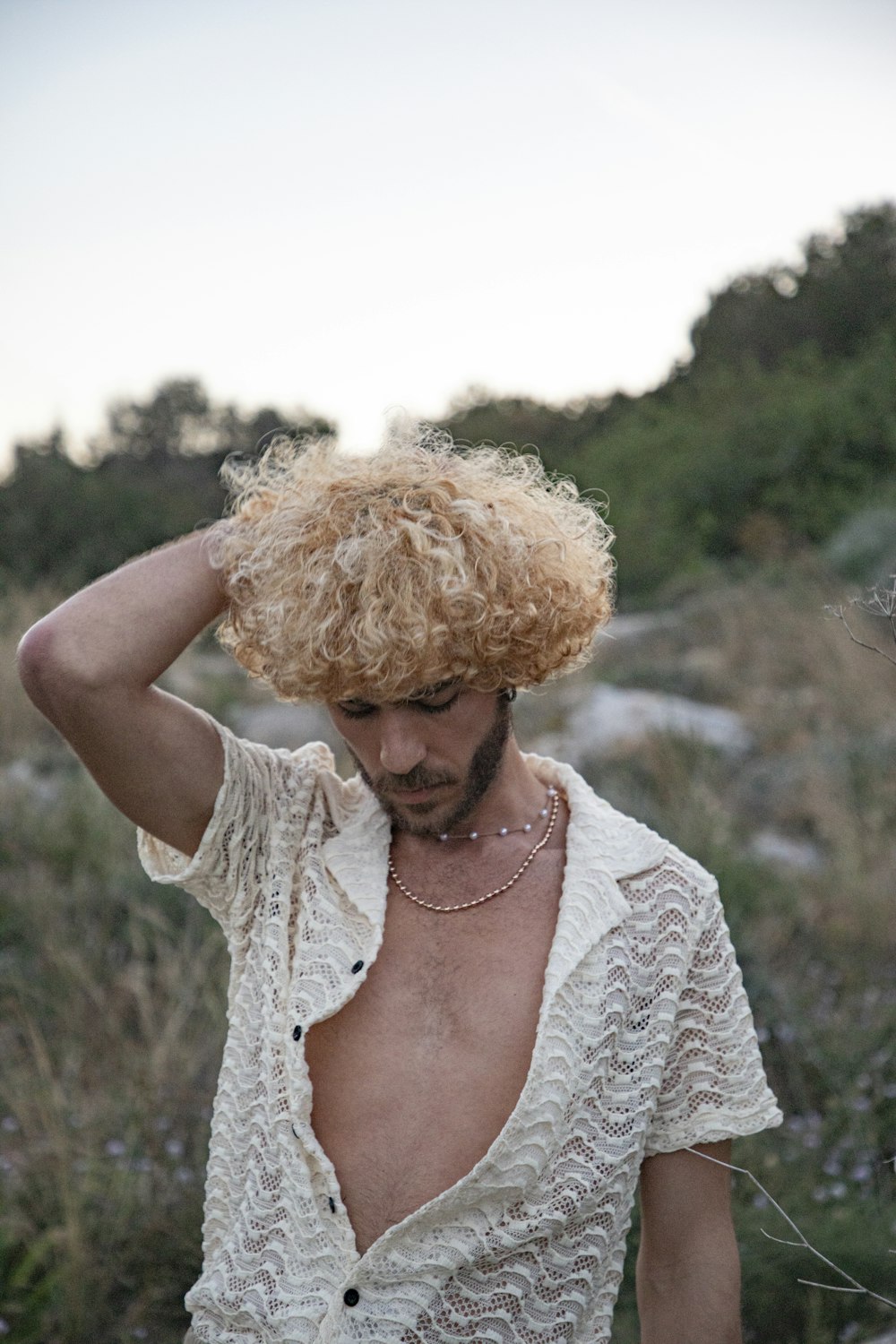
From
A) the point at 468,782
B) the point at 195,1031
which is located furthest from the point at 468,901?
the point at 195,1031

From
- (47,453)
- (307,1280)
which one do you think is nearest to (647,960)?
(307,1280)

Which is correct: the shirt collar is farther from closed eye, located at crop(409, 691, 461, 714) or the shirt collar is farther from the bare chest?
closed eye, located at crop(409, 691, 461, 714)

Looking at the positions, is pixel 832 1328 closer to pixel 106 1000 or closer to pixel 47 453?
pixel 106 1000

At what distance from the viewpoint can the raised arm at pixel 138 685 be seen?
1.80m

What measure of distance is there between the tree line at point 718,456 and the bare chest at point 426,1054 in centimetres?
846

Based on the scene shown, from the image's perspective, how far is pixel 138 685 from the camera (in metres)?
1.84

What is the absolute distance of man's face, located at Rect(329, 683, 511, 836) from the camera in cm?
186

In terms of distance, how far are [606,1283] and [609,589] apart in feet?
3.88

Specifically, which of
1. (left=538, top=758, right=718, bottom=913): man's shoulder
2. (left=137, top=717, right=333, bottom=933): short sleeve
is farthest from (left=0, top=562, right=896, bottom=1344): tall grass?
(left=137, top=717, right=333, bottom=933): short sleeve

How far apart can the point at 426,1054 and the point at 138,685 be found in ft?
2.48

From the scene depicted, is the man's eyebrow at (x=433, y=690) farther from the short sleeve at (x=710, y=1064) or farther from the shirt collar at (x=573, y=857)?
the short sleeve at (x=710, y=1064)

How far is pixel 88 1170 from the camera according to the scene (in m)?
3.12

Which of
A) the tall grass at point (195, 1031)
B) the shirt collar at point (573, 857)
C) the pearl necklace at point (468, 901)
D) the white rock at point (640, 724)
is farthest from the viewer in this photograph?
the white rock at point (640, 724)

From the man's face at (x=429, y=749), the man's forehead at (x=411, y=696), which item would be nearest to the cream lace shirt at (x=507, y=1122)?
the man's face at (x=429, y=749)
